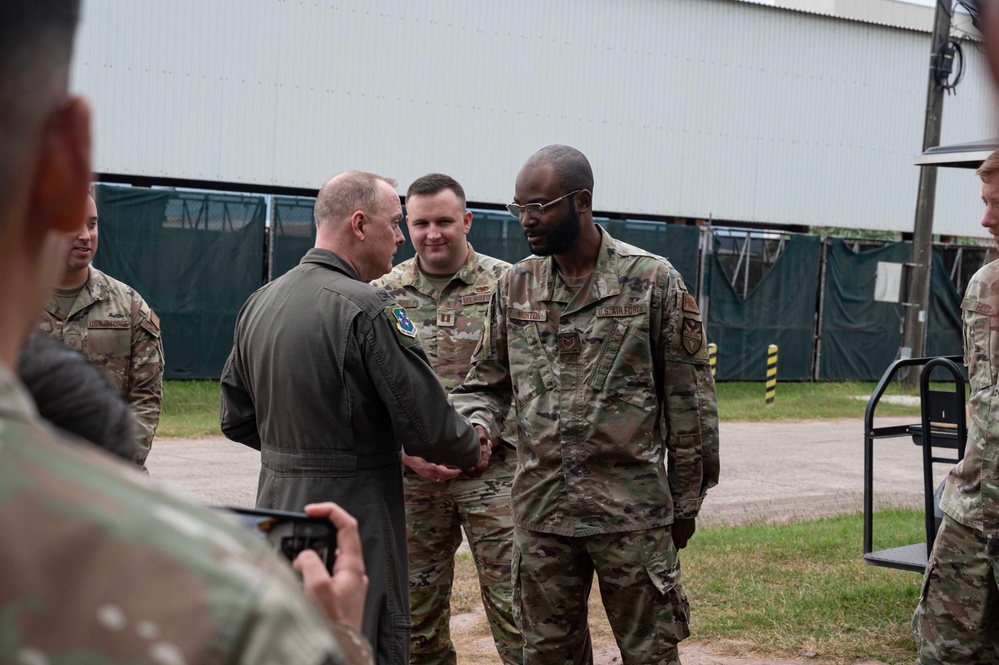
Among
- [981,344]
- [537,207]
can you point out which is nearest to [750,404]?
[981,344]

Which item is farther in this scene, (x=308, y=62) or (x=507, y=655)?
(x=308, y=62)

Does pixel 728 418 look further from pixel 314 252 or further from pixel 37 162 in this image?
pixel 37 162

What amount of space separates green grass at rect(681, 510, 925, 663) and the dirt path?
0.66 meters

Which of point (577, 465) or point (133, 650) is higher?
point (133, 650)

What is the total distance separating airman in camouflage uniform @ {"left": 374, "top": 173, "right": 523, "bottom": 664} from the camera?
4820 millimetres

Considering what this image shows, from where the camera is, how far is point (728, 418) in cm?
1423

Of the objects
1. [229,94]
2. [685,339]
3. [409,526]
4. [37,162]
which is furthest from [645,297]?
[229,94]

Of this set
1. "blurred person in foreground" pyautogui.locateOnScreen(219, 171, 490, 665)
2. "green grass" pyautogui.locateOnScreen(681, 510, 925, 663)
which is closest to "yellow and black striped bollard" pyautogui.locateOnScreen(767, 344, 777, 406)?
"green grass" pyautogui.locateOnScreen(681, 510, 925, 663)

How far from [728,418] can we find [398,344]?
11230 mm

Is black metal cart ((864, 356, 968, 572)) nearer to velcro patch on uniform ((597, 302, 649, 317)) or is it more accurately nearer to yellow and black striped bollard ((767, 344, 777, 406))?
velcro patch on uniform ((597, 302, 649, 317))

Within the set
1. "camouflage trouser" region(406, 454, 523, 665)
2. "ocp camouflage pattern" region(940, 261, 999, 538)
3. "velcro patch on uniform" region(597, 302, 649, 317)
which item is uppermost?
"velcro patch on uniform" region(597, 302, 649, 317)

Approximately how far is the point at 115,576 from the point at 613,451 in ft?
10.8

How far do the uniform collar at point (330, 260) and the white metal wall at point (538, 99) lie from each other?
13244 mm

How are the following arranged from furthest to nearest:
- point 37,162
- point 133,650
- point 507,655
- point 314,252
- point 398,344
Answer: point 507,655
point 314,252
point 398,344
point 37,162
point 133,650
